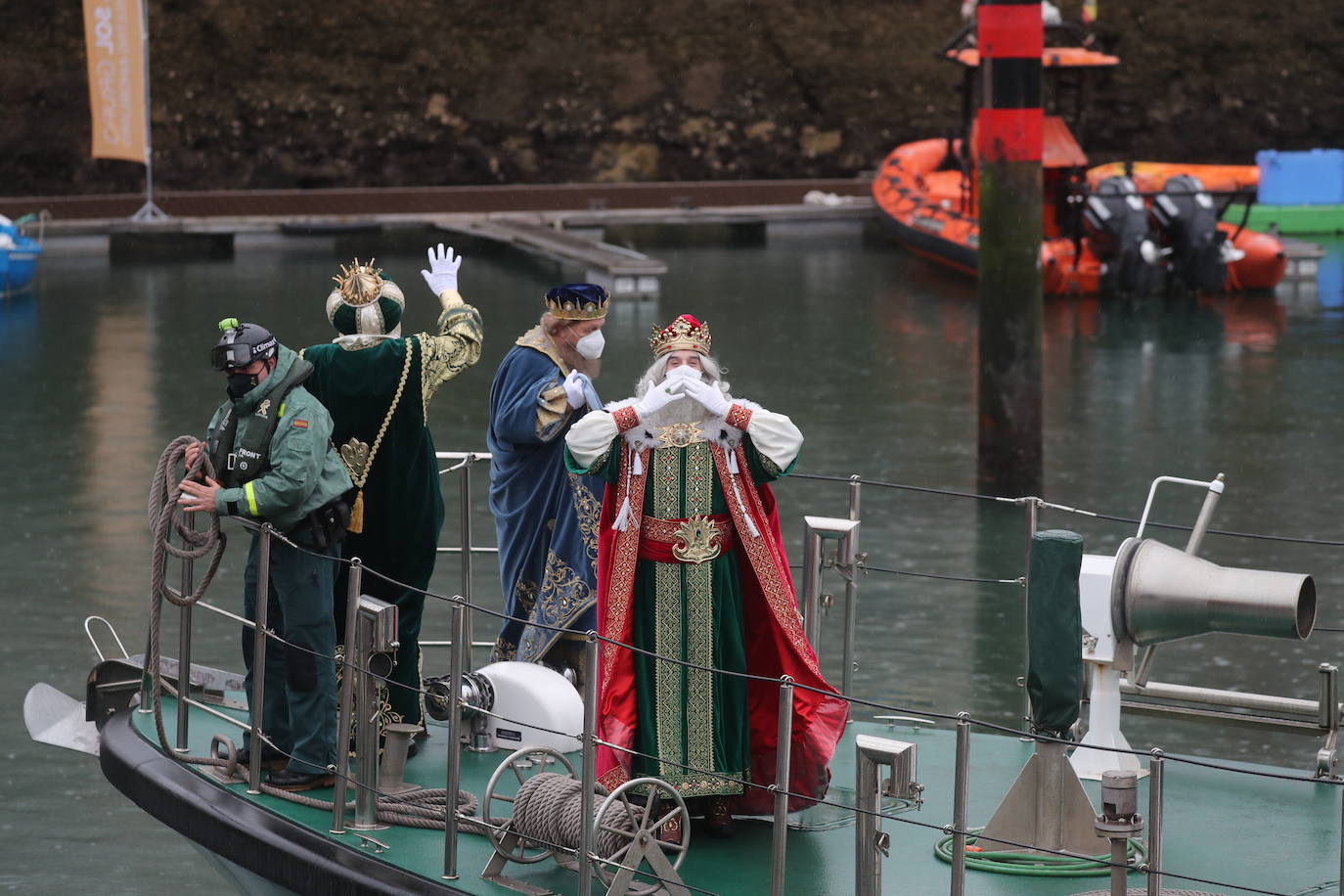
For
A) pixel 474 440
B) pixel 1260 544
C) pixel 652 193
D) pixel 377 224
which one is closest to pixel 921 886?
pixel 1260 544

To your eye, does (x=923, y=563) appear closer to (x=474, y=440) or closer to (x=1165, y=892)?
(x=474, y=440)

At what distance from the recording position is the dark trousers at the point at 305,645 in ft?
19.8

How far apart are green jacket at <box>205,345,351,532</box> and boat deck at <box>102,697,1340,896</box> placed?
88 centimetres

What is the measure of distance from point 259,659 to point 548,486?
1.25 m

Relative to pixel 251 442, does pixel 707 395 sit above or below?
above

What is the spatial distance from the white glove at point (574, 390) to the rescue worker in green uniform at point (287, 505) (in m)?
0.84

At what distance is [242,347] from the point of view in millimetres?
5836

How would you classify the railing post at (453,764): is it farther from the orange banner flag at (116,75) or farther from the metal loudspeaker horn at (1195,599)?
the orange banner flag at (116,75)

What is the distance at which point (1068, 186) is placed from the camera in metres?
22.5

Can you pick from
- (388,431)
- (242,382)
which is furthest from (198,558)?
(388,431)

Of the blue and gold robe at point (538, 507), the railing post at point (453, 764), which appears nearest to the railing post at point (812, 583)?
the blue and gold robe at point (538, 507)

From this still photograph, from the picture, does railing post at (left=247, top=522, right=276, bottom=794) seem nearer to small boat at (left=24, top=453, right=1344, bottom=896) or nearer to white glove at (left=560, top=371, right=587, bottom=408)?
small boat at (left=24, top=453, right=1344, bottom=896)

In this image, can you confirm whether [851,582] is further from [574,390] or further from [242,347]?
[242,347]

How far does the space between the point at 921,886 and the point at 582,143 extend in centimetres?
2779
